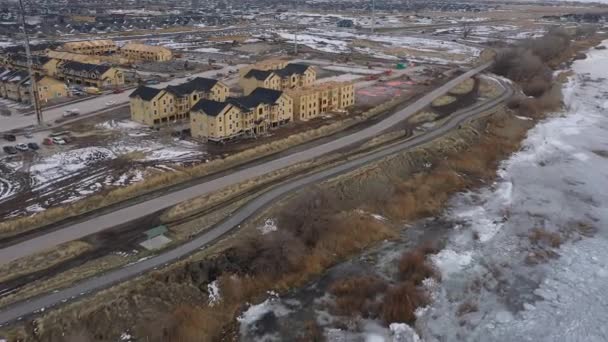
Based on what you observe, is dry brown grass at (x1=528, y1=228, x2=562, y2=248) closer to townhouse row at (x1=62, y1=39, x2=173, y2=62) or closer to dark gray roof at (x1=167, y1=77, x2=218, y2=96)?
dark gray roof at (x1=167, y1=77, x2=218, y2=96)

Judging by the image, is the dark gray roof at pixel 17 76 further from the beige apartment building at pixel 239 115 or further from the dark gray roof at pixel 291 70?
the dark gray roof at pixel 291 70

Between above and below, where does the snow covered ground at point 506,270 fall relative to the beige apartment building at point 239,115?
below

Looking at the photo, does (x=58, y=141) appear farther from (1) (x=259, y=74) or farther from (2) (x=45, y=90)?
(1) (x=259, y=74)

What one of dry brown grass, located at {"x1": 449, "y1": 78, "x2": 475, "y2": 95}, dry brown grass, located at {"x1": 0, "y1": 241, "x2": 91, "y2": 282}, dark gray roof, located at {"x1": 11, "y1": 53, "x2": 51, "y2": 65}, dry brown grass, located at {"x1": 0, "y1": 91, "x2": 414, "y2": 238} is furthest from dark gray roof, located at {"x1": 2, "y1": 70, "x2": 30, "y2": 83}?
dry brown grass, located at {"x1": 449, "y1": 78, "x2": 475, "y2": 95}

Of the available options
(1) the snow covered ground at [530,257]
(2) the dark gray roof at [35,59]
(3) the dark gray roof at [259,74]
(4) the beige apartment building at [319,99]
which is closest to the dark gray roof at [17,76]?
(2) the dark gray roof at [35,59]

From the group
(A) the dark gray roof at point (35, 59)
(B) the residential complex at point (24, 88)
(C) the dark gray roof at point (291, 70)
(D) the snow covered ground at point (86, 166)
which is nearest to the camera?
(D) the snow covered ground at point (86, 166)

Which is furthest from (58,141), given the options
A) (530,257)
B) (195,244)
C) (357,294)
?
(530,257)
